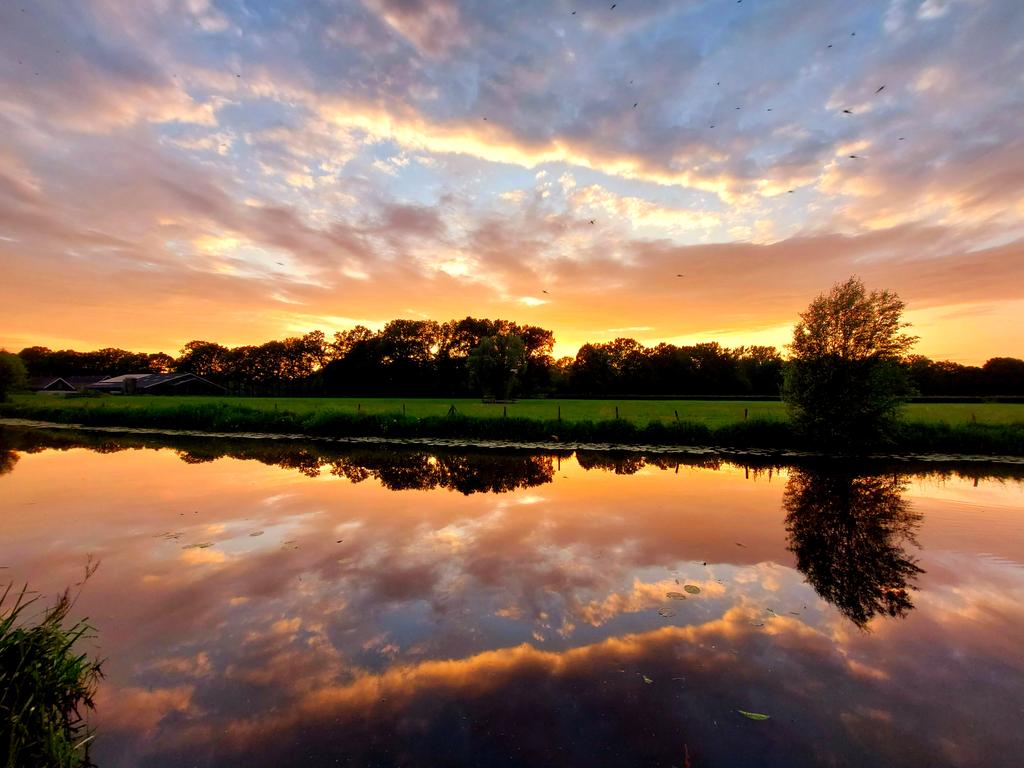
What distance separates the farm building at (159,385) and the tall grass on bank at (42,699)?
102422 millimetres

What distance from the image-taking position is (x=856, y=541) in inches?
424

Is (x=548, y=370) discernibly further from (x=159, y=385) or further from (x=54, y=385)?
(x=54, y=385)

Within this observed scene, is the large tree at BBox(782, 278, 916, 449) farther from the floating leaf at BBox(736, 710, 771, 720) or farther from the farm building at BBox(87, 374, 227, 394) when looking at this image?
the farm building at BBox(87, 374, 227, 394)

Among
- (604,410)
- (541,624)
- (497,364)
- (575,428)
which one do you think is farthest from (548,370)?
(541,624)

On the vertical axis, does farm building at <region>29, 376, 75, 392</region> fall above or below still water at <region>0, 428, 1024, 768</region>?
above

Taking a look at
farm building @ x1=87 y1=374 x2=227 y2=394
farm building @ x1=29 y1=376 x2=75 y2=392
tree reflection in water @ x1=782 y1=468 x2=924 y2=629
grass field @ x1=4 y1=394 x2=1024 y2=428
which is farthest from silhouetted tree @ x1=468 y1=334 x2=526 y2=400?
farm building @ x1=29 y1=376 x2=75 y2=392

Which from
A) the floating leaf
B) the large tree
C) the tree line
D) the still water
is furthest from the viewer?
the tree line

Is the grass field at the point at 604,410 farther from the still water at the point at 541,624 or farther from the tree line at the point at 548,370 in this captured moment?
the tree line at the point at 548,370

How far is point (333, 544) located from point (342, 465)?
10550 mm

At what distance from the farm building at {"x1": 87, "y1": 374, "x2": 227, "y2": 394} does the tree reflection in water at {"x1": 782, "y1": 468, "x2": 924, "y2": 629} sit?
342ft

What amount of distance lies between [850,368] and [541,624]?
2298 centimetres

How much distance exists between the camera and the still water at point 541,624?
4668 mm

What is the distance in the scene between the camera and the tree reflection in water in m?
7.91

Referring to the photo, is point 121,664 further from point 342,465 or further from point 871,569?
point 342,465
